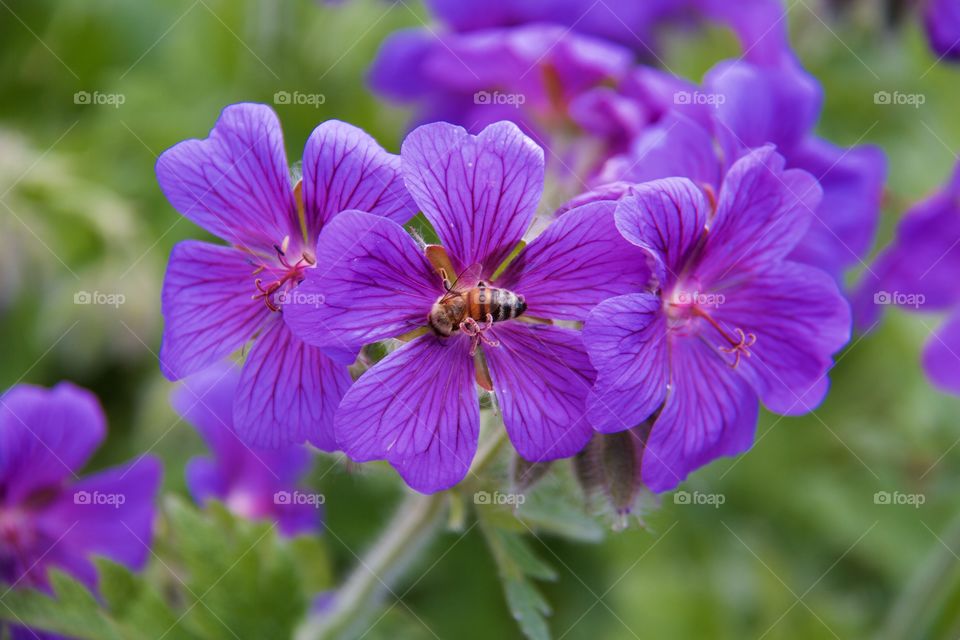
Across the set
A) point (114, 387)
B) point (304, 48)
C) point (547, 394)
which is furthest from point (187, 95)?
point (547, 394)

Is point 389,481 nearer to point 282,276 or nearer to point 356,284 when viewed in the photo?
point 282,276

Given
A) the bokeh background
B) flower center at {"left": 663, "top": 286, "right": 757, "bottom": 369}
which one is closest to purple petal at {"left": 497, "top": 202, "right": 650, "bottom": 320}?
A: flower center at {"left": 663, "top": 286, "right": 757, "bottom": 369}

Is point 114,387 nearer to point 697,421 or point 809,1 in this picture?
point 697,421

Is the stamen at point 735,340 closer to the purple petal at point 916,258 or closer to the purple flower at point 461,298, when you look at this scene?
the purple flower at point 461,298

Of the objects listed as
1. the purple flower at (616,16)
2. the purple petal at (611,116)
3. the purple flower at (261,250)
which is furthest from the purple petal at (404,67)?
the purple flower at (261,250)

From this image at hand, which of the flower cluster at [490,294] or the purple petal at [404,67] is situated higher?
the purple petal at [404,67]

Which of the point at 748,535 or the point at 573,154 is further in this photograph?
the point at 748,535
